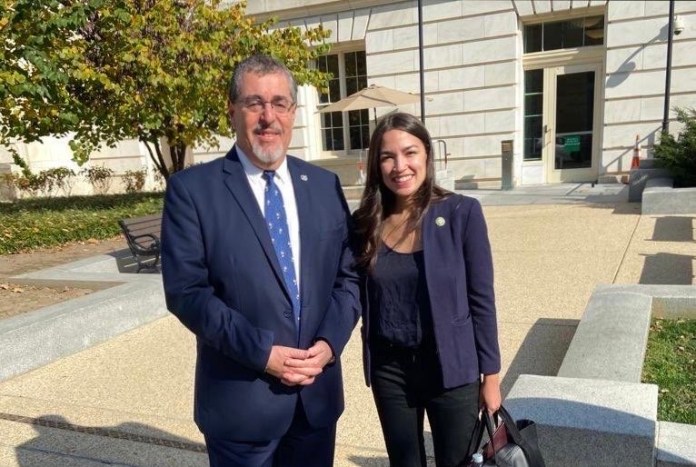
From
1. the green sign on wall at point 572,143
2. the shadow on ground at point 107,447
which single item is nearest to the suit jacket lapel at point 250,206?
the shadow on ground at point 107,447

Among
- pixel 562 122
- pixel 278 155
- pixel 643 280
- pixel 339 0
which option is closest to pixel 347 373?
pixel 278 155

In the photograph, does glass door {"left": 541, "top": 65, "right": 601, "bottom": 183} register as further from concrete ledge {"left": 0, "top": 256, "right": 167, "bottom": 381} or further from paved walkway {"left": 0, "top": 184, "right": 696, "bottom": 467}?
concrete ledge {"left": 0, "top": 256, "right": 167, "bottom": 381}

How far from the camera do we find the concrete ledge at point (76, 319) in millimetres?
4473

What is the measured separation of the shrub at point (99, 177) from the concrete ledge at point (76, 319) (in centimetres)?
1405

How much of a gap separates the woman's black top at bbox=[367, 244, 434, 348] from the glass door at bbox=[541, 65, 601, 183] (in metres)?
13.8

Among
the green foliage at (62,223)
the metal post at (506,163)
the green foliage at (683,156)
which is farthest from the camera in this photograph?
the metal post at (506,163)

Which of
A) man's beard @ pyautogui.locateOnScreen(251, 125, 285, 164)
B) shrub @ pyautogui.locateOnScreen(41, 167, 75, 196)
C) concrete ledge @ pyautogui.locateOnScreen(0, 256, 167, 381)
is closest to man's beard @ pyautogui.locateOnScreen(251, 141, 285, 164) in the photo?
man's beard @ pyautogui.locateOnScreen(251, 125, 285, 164)

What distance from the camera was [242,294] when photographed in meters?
1.91

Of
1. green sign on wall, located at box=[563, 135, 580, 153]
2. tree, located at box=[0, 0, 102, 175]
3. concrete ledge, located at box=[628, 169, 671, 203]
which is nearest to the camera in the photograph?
tree, located at box=[0, 0, 102, 175]

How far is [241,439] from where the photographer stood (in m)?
1.99

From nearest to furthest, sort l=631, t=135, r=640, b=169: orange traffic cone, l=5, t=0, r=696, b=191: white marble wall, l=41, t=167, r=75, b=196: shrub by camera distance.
→ l=5, t=0, r=696, b=191: white marble wall
l=631, t=135, r=640, b=169: orange traffic cone
l=41, t=167, r=75, b=196: shrub

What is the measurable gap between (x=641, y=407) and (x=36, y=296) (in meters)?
5.79

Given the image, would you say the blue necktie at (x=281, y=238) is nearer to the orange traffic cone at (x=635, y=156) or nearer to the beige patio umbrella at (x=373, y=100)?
the beige patio umbrella at (x=373, y=100)

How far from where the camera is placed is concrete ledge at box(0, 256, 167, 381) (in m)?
4.47
